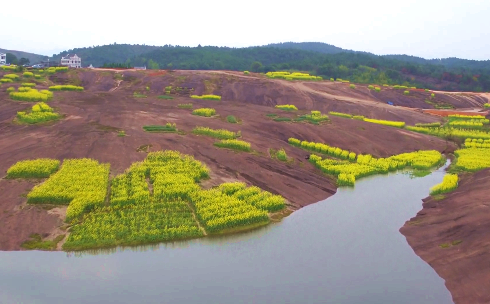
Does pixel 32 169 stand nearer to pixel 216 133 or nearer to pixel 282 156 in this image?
pixel 216 133

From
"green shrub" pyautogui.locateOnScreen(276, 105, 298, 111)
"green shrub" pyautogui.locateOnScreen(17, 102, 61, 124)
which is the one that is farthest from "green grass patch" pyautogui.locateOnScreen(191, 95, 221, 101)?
"green shrub" pyautogui.locateOnScreen(17, 102, 61, 124)

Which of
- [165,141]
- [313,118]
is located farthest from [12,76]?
[313,118]

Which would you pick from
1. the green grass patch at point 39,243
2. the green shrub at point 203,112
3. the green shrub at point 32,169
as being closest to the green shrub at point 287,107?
the green shrub at point 203,112

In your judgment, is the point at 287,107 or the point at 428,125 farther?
the point at 287,107

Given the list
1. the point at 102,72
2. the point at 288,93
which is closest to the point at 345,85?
the point at 288,93

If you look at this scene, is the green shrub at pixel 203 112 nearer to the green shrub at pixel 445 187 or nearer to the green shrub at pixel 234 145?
Answer: the green shrub at pixel 234 145

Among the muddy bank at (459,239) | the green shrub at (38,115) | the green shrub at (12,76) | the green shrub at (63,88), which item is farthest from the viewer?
the green shrub at (12,76)

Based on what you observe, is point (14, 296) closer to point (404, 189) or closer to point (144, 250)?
point (144, 250)

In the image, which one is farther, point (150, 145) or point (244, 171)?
point (150, 145)
